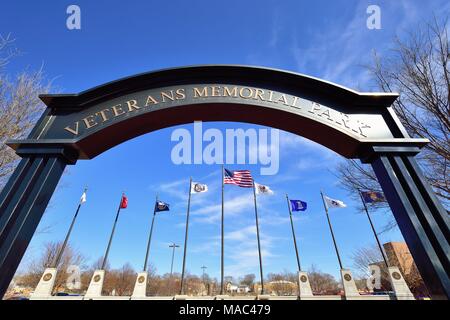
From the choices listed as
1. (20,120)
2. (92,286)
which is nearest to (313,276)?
(92,286)

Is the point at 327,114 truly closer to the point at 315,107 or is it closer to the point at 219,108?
the point at 315,107

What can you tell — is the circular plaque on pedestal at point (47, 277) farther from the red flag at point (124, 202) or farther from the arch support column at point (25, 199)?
the arch support column at point (25, 199)

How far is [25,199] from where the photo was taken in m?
3.12

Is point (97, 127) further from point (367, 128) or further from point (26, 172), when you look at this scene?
point (367, 128)

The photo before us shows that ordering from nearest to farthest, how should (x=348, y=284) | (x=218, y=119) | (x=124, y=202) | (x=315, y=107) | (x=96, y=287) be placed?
1. (x=315, y=107)
2. (x=218, y=119)
3. (x=348, y=284)
4. (x=96, y=287)
5. (x=124, y=202)

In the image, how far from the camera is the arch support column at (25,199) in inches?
110

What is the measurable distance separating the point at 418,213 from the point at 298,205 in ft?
59.9

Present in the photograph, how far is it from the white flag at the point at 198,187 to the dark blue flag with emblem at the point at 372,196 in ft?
42.4

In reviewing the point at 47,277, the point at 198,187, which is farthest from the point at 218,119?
the point at 47,277

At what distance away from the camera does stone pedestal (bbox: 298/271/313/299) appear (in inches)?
701

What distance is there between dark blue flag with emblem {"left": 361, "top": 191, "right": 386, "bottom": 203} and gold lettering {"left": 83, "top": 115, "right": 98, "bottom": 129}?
9.77m

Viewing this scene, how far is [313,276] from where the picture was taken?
2267 inches
